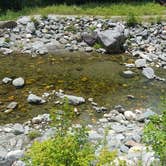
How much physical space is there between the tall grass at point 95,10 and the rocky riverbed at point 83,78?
1301mm

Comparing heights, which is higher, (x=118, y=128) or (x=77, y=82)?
(x=118, y=128)

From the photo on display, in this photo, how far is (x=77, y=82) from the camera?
17.1 metres

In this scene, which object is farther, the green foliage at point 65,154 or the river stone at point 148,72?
the river stone at point 148,72

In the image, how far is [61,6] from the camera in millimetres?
27422

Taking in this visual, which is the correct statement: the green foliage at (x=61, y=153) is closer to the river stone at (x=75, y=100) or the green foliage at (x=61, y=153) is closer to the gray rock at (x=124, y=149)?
the gray rock at (x=124, y=149)

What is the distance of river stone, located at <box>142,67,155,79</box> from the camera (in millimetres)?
18067

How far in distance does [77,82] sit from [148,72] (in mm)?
3317

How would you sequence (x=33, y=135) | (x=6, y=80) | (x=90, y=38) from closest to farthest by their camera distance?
(x=33, y=135), (x=6, y=80), (x=90, y=38)

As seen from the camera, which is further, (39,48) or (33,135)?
(39,48)

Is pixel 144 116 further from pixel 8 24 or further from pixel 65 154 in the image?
pixel 8 24

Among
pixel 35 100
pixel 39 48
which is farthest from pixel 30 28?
pixel 35 100

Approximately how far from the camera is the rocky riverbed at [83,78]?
12367mm

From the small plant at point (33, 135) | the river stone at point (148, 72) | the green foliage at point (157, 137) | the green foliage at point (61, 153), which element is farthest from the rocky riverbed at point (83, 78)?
the green foliage at point (61, 153)

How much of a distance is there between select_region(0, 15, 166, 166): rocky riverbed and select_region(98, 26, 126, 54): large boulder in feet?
0.17
